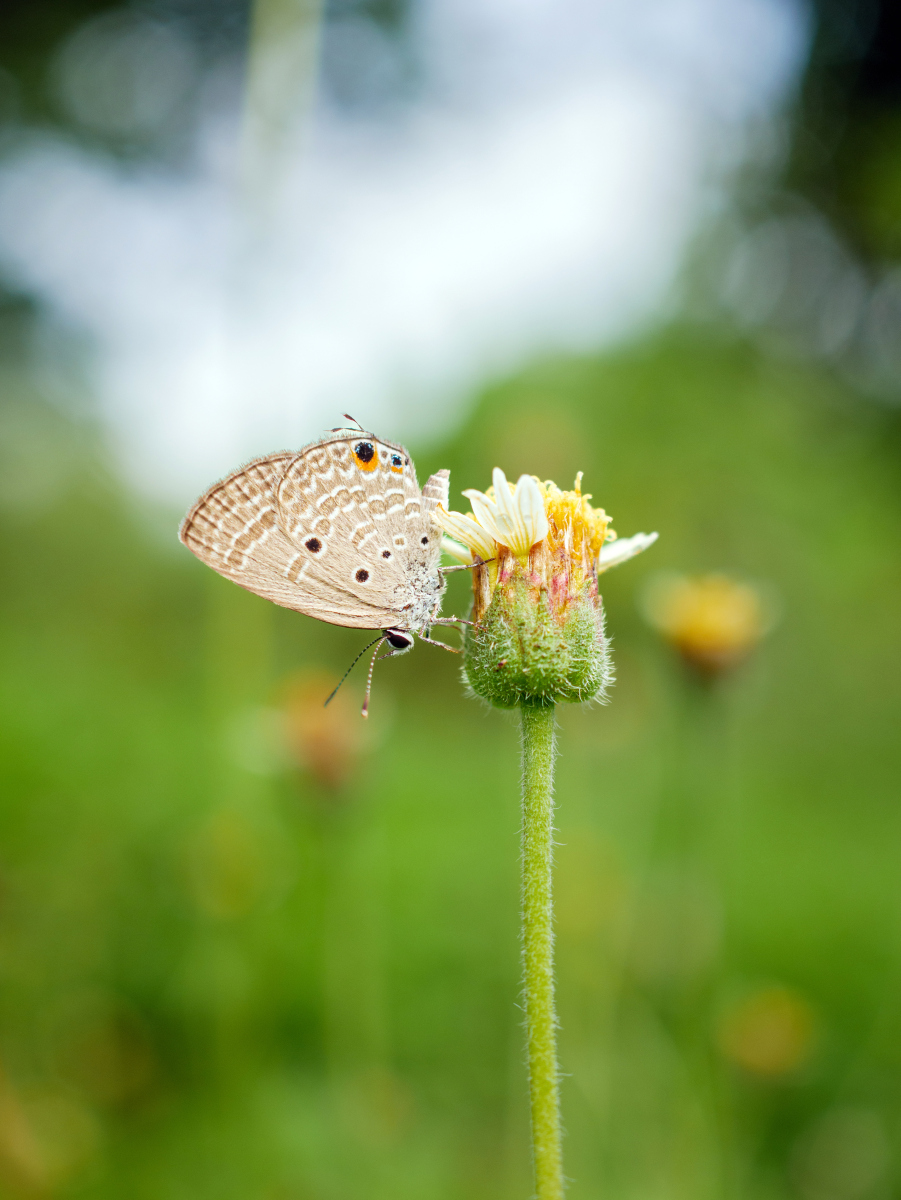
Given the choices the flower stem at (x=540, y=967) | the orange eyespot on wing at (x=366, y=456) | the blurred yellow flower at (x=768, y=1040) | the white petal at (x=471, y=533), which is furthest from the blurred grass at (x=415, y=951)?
the flower stem at (x=540, y=967)

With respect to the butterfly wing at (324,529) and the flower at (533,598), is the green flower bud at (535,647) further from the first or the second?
the butterfly wing at (324,529)

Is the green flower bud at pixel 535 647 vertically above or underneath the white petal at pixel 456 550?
underneath

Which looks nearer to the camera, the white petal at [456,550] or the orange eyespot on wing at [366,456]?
the white petal at [456,550]

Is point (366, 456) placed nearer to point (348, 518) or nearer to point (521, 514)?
point (348, 518)

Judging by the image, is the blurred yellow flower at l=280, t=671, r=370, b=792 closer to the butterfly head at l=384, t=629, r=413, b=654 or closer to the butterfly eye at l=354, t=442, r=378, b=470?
the butterfly head at l=384, t=629, r=413, b=654

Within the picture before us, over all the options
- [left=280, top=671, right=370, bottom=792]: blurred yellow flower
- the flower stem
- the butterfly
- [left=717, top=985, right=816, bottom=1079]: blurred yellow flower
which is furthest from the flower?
[left=717, top=985, right=816, bottom=1079]: blurred yellow flower
